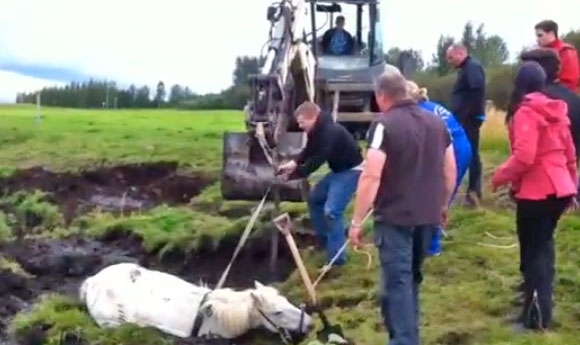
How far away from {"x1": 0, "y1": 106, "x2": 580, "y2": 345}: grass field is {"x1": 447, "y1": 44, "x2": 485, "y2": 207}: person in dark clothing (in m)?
0.82

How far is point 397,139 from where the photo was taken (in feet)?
26.9

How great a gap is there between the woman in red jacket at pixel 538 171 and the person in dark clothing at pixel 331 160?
2868 mm

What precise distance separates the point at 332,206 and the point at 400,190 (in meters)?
3.83

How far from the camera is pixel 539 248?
366 inches

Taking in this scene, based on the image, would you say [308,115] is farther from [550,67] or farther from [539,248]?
[539,248]

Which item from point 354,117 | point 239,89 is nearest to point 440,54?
point 239,89

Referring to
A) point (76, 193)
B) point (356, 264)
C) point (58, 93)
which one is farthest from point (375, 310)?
point (58, 93)

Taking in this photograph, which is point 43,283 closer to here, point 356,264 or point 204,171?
point 356,264

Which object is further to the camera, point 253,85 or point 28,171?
point 28,171

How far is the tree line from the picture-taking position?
30867 millimetres

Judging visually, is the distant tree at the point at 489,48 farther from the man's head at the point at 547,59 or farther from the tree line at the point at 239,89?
the man's head at the point at 547,59

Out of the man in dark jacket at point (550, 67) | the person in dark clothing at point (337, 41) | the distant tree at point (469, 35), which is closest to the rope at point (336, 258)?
the man in dark jacket at point (550, 67)

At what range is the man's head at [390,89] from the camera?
27.2 feet

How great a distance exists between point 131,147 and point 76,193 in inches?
232
